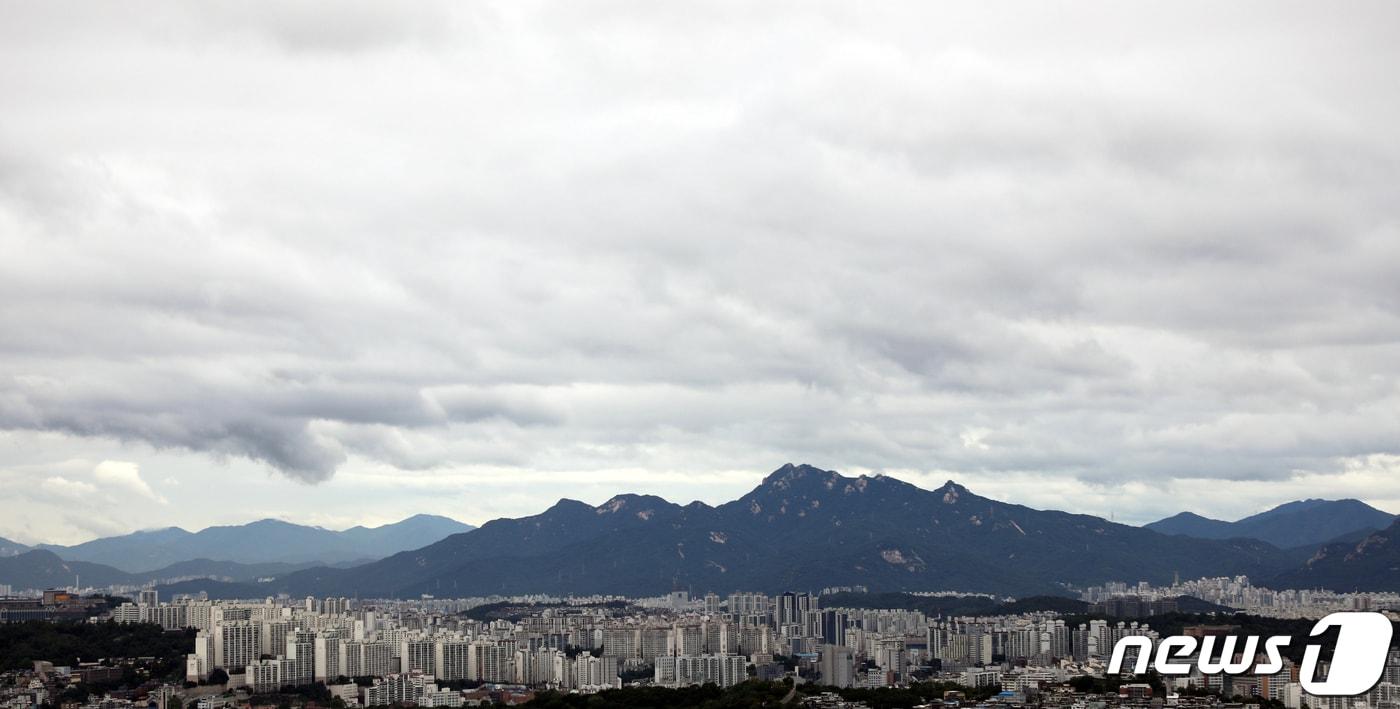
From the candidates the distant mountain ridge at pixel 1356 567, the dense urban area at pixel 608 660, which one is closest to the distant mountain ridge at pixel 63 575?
the dense urban area at pixel 608 660

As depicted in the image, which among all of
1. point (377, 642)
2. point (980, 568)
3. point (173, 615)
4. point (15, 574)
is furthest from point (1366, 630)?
point (15, 574)

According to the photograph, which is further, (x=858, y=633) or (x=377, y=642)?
(x=858, y=633)

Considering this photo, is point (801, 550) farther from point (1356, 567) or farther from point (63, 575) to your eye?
point (63, 575)

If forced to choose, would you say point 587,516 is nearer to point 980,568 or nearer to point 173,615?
point 980,568

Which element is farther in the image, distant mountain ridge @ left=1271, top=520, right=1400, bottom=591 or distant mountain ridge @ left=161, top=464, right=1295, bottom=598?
distant mountain ridge @ left=161, top=464, right=1295, bottom=598

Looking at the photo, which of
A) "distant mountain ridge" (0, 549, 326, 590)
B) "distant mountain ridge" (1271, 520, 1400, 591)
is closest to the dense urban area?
"distant mountain ridge" (1271, 520, 1400, 591)

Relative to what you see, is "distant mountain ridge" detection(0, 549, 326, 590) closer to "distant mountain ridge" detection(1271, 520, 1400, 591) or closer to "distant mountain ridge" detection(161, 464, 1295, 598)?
"distant mountain ridge" detection(161, 464, 1295, 598)
